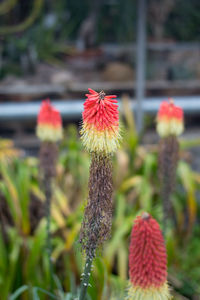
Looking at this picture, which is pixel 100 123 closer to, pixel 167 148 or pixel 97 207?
pixel 97 207

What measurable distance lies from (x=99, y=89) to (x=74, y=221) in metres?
1.51

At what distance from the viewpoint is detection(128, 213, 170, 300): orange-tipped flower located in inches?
28.2

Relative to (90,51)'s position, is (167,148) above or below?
below

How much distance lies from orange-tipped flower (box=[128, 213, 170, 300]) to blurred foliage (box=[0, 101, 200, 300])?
778mm

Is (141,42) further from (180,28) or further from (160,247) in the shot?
(160,247)

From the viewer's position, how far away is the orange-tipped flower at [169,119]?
1.31 meters

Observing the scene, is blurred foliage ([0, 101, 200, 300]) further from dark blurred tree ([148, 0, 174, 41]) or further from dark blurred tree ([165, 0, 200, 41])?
dark blurred tree ([165, 0, 200, 41])

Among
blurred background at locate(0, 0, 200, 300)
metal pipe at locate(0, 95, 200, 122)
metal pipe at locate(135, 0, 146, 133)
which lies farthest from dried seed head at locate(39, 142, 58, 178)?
metal pipe at locate(135, 0, 146, 133)

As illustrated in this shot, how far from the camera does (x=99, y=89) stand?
3.39m

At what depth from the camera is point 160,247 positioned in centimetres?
73

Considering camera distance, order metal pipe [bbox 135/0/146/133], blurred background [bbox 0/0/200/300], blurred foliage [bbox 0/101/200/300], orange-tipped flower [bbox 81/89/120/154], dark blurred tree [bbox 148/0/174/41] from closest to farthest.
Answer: orange-tipped flower [bbox 81/89/120/154]
blurred foliage [bbox 0/101/200/300]
blurred background [bbox 0/0/200/300]
metal pipe [bbox 135/0/146/133]
dark blurred tree [bbox 148/0/174/41]

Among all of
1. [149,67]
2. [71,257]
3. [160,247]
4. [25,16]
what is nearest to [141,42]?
[149,67]

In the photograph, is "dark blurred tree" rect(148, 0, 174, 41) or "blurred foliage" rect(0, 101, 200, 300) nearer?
"blurred foliage" rect(0, 101, 200, 300)

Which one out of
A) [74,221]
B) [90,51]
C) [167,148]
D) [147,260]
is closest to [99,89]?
[90,51]
